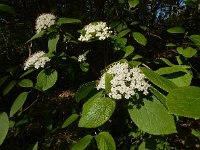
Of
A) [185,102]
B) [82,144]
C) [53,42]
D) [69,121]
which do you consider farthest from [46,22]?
[185,102]

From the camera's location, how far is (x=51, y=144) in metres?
2.81

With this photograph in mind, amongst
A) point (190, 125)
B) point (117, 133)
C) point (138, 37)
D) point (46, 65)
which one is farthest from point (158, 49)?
point (46, 65)

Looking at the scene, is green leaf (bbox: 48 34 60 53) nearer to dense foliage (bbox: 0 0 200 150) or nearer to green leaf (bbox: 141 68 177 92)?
dense foliage (bbox: 0 0 200 150)

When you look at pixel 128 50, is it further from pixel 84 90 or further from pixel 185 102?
pixel 185 102

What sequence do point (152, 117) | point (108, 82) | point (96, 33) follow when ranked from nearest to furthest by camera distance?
point (152, 117) < point (108, 82) < point (96, 33)

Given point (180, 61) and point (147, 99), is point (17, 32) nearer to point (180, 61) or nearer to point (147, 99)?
point (180, 61)

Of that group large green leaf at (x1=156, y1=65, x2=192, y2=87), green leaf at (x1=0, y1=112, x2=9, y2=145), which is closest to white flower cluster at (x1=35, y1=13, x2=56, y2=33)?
green leaf at (x1=0, y1=112, x2=9, y2=145)

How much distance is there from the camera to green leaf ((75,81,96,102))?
1.37 metres

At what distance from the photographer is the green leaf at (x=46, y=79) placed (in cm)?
177

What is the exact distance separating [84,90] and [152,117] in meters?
0.42

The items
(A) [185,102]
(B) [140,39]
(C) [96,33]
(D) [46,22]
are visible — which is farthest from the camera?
(B) [140,39]

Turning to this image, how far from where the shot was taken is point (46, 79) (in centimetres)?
181

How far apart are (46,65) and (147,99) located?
0.99 meters

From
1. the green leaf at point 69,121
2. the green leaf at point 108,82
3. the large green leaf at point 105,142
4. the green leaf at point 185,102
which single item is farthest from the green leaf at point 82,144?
the green leaf at point 185,102
